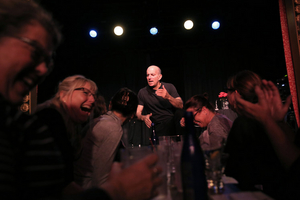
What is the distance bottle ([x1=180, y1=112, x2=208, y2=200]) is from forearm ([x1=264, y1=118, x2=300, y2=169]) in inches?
15.5

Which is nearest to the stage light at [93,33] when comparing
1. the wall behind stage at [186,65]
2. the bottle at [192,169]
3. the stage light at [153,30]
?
the wall behind stage at [186,65]

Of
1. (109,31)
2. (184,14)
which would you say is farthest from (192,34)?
(109,31)

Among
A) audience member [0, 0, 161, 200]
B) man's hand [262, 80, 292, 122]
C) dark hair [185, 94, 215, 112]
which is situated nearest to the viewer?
audience member [0, 0, 161, 200]

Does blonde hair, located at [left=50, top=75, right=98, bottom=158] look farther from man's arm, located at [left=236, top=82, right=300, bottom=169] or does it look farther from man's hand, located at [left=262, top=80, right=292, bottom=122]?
man's hand, located at [left=262, top=80, right=292, bottom=122]

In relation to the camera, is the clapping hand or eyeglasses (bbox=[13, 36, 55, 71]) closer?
eyeglasses (bbox=[13, 36, 55, 71])

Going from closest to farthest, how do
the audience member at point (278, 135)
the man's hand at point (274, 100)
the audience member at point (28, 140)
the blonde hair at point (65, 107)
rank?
1. the audience member at point (28, 140)
2. the audience member at point (278, 135)
3. the man's hand at point (274, 100)
4. the blonde hair at point (65, 107)

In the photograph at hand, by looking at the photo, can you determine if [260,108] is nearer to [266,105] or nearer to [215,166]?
[266,105]

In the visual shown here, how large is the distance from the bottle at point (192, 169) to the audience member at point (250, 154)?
30 centimetres

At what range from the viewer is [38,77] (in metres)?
0.73

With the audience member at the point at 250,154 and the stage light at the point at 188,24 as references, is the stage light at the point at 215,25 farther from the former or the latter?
the audience member at the point at 250,154

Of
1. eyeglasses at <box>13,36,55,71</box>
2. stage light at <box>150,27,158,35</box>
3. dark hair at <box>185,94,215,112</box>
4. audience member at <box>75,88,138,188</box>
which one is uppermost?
stage light at <box>150,27,158,35</box>

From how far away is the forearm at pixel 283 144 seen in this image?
0.87 meters

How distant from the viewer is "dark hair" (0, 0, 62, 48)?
1.92 feet

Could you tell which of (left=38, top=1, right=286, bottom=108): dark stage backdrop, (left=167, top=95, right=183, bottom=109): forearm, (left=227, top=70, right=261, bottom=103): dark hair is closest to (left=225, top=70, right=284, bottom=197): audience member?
(left=227, top=70, right=261, bottom=103): dark hair
